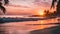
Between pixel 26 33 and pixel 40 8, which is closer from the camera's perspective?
pixel 26 33

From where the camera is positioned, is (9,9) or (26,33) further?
(9,9)

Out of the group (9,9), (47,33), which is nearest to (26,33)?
(47,33)

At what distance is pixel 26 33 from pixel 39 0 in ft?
16.1

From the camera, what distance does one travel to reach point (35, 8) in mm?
10336

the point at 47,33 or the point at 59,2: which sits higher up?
the point at 59,2

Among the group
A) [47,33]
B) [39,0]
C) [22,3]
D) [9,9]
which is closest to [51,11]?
[39,0]

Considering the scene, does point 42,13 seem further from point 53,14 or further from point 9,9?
point 9,9

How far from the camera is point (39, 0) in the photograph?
10.3 meters

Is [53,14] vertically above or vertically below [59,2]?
below

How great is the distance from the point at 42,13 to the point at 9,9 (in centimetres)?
175

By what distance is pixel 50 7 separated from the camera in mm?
10344

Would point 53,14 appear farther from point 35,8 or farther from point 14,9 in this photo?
point 14,9

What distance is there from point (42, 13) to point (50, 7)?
55 centimetres

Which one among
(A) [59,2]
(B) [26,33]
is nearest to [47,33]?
(B) [26,33]
